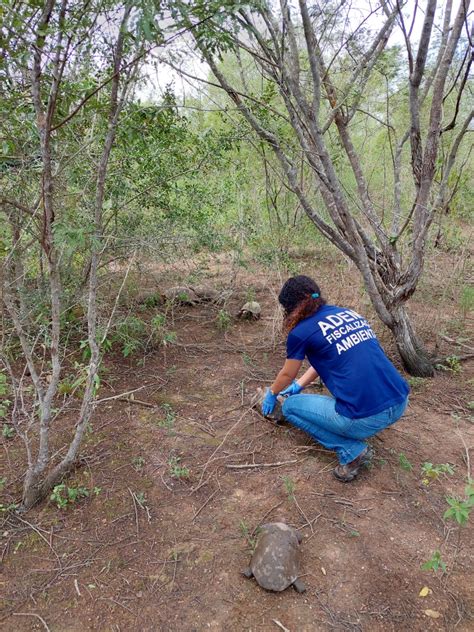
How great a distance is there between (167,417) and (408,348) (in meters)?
1.94

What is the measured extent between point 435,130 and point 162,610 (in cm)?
315

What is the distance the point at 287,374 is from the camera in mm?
2268

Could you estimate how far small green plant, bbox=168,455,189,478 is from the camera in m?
2.21

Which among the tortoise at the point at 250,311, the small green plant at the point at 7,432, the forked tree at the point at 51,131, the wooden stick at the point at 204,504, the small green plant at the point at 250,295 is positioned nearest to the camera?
the forked tree at the point at 51,131

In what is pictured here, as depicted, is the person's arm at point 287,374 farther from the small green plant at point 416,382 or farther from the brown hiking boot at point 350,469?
the small green plant at point 416,382

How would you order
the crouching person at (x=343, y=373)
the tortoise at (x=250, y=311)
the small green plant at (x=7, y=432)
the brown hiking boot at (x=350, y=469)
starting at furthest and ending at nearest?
1. the tortoise at (x=250, y=311)
2. the small green plant at (x=7, y=432)
3. the brown hiking boot at (x=350, y=469)
4. the crouching person at (x=343, y=373)

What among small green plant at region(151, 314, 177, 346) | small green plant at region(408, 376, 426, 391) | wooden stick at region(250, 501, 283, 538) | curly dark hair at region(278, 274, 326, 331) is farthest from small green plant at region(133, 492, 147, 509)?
small green plant at region(408, 376, 426, 391)

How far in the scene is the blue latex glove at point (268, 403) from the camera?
2.56 meters

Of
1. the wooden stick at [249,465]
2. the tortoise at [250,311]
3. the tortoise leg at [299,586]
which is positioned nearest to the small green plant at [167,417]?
the wooden stick at [249,465]

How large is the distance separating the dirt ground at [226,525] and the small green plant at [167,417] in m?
0.01

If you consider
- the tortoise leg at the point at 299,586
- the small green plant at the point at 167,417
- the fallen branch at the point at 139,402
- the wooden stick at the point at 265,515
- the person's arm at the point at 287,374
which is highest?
the person's arm at the point at 287,374

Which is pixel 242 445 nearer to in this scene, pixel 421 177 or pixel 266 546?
pixel 266 546

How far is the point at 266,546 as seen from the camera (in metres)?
A: 1.67

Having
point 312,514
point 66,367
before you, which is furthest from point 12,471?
point 312,514
